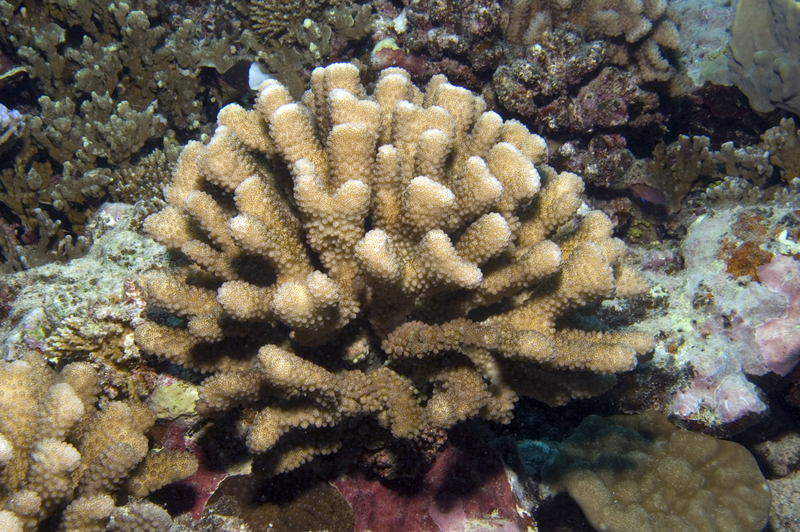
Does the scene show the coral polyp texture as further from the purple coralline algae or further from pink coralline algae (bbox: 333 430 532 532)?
the purple coralline algae

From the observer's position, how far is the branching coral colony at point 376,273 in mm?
2119

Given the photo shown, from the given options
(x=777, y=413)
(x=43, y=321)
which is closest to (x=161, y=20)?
(x=43, y=321)

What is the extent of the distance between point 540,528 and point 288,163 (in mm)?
3187

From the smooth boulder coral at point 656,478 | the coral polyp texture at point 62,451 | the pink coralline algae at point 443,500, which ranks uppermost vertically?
the coral polyp texture at point 62,451

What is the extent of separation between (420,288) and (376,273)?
0.32m

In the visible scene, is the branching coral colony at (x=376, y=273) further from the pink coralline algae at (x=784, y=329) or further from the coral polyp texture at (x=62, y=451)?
the pink coralline algae at (x=784, y=329)

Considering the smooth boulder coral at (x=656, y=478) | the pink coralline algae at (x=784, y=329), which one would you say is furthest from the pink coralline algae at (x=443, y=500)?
the pink coralline algae at (x=784, y=329)

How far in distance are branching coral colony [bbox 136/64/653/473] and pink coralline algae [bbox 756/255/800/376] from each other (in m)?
1.93

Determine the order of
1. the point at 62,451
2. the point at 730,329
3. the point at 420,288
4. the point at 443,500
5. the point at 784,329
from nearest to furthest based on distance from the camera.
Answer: the point at 62,451, the point at 420,288, the point at 443,500, the point at 784,329, the point at 730,329

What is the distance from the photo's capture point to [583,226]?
2691 mm

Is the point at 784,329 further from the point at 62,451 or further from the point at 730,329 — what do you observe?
the point at 62,451

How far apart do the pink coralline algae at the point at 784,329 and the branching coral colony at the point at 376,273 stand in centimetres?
193

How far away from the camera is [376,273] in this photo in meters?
2.00

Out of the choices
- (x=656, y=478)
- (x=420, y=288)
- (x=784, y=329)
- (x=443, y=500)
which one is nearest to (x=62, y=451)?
(x=420, y=288)
